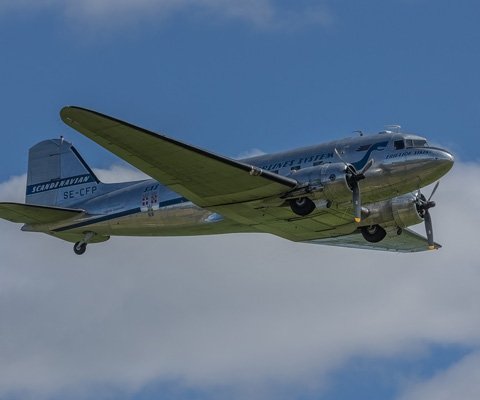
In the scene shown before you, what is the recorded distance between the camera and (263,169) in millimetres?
33406

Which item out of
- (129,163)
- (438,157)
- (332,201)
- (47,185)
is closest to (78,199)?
(47,185)

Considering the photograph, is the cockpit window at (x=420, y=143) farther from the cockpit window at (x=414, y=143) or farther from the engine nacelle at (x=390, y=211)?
the engine nacelle at (x=390, y=211)

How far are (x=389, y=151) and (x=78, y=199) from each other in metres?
11.0

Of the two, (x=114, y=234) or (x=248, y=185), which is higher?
(x=248, y=185)

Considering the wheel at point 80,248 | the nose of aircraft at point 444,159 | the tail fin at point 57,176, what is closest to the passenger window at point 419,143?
the nose of aircraft at point 444,159

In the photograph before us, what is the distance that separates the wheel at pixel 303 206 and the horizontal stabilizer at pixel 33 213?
26.3ft

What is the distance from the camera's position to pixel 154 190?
35.6m

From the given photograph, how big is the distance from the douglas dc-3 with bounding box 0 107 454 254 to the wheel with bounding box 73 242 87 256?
0.10 feet

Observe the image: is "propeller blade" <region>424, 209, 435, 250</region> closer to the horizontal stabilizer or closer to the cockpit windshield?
the cockpit windshield

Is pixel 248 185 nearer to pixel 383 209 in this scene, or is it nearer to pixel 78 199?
pixel 383 209

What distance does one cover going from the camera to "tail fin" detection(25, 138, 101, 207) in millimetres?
38688

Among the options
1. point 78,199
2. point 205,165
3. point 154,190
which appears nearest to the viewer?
point 205,165

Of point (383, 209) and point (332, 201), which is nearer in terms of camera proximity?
point (332, 201)

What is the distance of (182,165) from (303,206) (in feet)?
11.3
